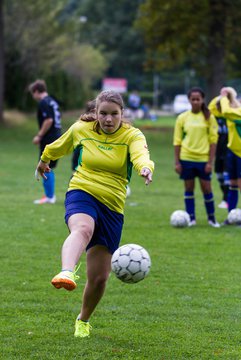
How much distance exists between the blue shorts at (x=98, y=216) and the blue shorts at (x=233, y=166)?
19.8ft

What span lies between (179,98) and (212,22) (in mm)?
29451

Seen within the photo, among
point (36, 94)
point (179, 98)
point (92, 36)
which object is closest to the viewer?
point (36, 94)

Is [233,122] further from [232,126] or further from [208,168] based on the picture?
[208,168]

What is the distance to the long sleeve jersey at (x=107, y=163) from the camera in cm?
579

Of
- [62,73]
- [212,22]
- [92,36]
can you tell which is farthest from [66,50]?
[92,36]

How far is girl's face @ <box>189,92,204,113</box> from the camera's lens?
11203 mm

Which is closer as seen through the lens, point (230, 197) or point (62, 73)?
point (230, 197)

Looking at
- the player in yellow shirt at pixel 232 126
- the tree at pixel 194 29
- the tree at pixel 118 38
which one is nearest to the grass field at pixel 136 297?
the player in yellow shirt at pixel 232 126

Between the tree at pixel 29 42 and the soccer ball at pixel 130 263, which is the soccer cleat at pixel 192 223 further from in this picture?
the tree at pixel 29 42

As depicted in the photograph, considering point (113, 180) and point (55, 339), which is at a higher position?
point (113, 180)

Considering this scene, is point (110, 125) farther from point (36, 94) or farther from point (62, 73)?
point (62, 73)

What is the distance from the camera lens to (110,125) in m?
5.75

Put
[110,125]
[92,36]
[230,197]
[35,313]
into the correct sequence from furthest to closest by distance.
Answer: [92,36] < [230,197] < [35,313] < [110,125]

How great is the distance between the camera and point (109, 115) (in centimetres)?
572
